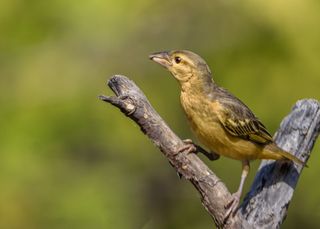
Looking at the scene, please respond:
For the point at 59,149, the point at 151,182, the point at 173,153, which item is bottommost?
the point at 173,153

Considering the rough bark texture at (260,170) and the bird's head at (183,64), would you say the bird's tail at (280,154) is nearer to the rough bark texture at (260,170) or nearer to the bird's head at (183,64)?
the rough bark texture at (260,170)

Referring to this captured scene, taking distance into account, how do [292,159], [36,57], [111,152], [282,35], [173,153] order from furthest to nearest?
[111,152] → [36,57] → [282,35] → [292,159] → [173,153]

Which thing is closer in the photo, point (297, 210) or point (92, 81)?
point (92, 81)

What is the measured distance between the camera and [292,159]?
7.75 meters

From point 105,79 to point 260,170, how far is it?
284cm

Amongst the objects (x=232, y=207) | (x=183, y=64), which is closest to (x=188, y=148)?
(x=232, y=207)

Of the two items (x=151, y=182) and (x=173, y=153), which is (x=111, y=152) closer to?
(x=151, y=182)

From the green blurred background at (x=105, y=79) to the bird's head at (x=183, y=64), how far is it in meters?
2.15

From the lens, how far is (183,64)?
764 centimetres

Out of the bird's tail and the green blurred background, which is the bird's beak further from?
the green blurred background

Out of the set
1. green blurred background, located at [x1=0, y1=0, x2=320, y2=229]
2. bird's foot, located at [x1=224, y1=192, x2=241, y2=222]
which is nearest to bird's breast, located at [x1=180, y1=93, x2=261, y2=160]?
bird's foot, located at [x1=224, y1=192, x2=241, y2=222]

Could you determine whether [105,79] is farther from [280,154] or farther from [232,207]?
[232,207]

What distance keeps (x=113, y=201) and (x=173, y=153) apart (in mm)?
4263

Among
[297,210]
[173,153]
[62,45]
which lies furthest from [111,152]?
[173,153]
